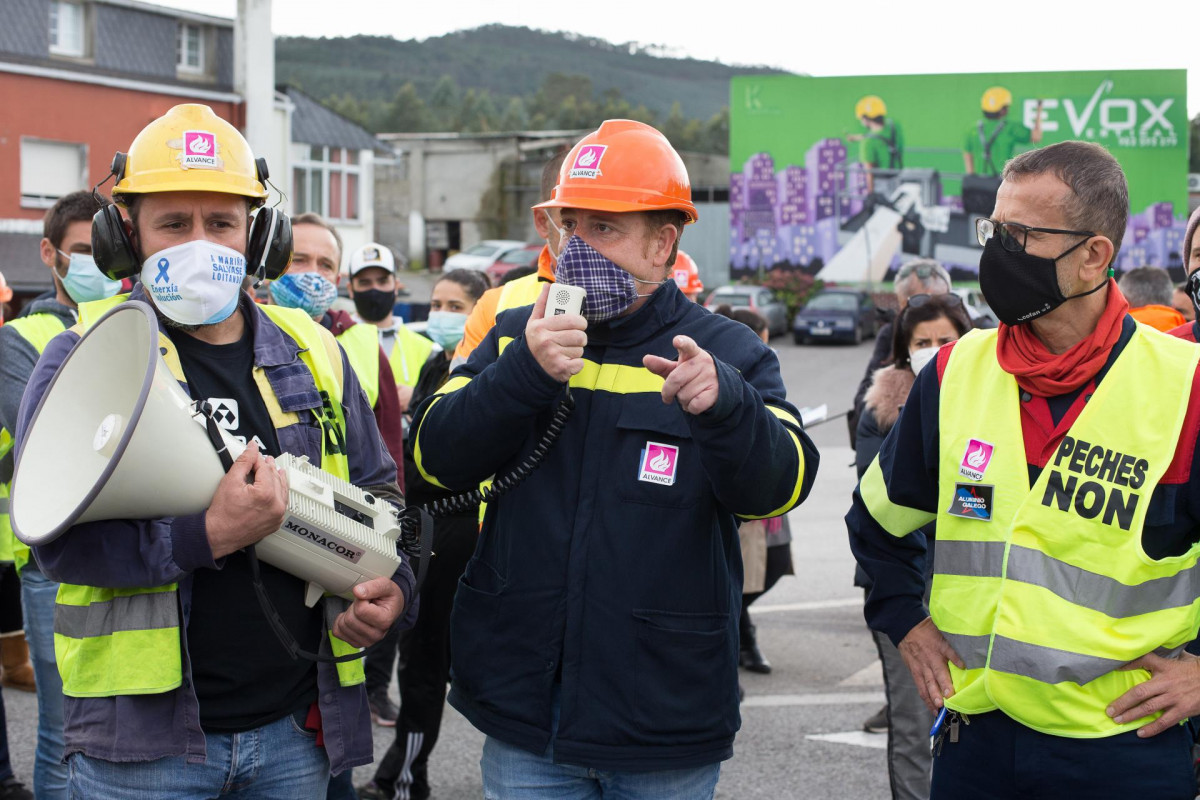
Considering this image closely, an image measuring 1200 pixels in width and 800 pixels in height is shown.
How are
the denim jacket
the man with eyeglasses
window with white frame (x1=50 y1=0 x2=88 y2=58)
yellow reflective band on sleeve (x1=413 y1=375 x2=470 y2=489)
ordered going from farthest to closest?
1. window with white frame (x1=50 y1=0 x2=88 y2=58)
2. the man with eyeglasses
3. yellow reflective band on sleeve (x1=413 y1=375 x2=470 y2=489)
4. the denim jacket

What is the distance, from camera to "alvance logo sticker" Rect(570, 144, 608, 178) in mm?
2931

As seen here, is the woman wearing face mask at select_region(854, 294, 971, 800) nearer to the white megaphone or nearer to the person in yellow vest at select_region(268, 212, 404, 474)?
the person in yellow vest at select_region(268, 212, 404, 474)

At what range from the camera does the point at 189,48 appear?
3400 centimetres

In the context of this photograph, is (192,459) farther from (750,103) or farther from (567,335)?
(750,103)

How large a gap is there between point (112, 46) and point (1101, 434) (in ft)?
110

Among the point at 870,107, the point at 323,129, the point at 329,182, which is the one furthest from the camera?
the point at 329,182

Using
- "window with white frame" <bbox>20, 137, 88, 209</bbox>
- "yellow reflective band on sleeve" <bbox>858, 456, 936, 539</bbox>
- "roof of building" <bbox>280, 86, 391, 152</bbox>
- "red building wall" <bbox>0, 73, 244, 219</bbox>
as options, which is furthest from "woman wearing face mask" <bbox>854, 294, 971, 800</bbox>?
"roof of building" <bbox>280, 86, 391, 152</bbox>

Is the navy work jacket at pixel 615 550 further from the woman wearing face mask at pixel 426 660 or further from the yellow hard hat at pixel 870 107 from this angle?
the yellow hard hat at pixel 870 107

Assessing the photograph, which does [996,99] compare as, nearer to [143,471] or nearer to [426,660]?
[426,660]

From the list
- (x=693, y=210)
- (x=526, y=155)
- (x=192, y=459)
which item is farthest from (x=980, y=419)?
(x=526, y=155)

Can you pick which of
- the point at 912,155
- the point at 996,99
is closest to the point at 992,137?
the point at 996,99

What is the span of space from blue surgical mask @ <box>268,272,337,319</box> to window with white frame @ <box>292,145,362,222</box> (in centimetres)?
3877

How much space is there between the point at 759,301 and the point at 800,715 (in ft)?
100

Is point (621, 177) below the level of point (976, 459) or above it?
above
